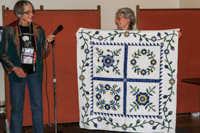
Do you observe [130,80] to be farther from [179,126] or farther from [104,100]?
[179,126]

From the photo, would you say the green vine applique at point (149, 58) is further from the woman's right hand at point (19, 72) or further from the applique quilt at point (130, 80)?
the woman's right hand at point (19, 72)

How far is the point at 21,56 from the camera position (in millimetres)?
2926

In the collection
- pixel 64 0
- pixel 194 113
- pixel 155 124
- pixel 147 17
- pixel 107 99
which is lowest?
pixel 194 113

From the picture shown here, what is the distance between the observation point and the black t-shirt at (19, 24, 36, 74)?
2926mm

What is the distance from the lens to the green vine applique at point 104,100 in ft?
8.95

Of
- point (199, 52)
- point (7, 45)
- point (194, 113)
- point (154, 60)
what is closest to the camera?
point (154, 60)

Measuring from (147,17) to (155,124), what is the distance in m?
1.68

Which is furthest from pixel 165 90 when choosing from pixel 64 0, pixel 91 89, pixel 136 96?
pixel 64 0

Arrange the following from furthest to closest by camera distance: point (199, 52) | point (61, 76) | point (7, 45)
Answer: point (199, 52) → point (61, 76) → point (7, 45)

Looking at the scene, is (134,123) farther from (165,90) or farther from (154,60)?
(154,60)

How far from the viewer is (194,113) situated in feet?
14.3

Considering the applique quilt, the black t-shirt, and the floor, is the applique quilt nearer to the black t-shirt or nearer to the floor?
the black t-shirt

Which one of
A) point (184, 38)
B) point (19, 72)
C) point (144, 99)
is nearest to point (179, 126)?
point (184, 38)

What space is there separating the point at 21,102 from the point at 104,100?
34.9 inches
